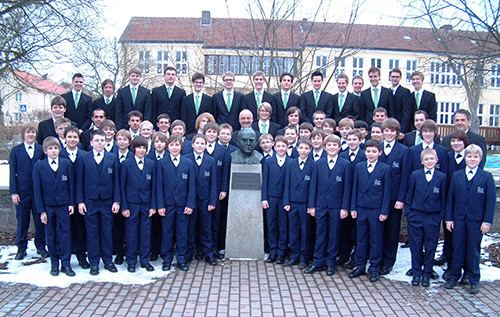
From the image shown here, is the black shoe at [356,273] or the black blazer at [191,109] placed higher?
the black blazer at [191,109]

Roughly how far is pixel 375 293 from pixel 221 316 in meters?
2.03

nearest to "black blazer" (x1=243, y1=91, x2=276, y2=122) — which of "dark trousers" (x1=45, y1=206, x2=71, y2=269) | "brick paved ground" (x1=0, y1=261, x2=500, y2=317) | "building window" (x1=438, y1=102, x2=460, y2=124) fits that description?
"brick paved ground" (x1=0, y1=261, x2=500, y2=317)

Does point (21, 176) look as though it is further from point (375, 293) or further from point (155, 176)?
point (375, 293)

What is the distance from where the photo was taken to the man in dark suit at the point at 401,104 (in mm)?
8977

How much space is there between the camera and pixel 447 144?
749 cm

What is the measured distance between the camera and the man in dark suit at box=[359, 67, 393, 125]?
9.12 meters

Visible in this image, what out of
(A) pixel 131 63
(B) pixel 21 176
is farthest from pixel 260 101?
(A) pixel 131 63

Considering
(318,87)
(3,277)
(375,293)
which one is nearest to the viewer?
(375,293)

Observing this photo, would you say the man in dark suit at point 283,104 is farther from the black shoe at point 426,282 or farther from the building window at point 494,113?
the building window at point 494,113

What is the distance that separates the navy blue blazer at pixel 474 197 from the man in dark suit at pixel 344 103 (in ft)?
10.3

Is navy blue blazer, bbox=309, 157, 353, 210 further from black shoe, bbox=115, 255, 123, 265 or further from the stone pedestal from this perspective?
black shoe, bbox=115, 255, 123, 265

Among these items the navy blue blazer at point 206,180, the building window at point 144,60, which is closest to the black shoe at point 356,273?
the navy blue blazer at point 206,180

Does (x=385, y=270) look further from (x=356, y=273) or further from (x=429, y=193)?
(x=429, y=193)

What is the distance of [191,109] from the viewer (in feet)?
31.0
